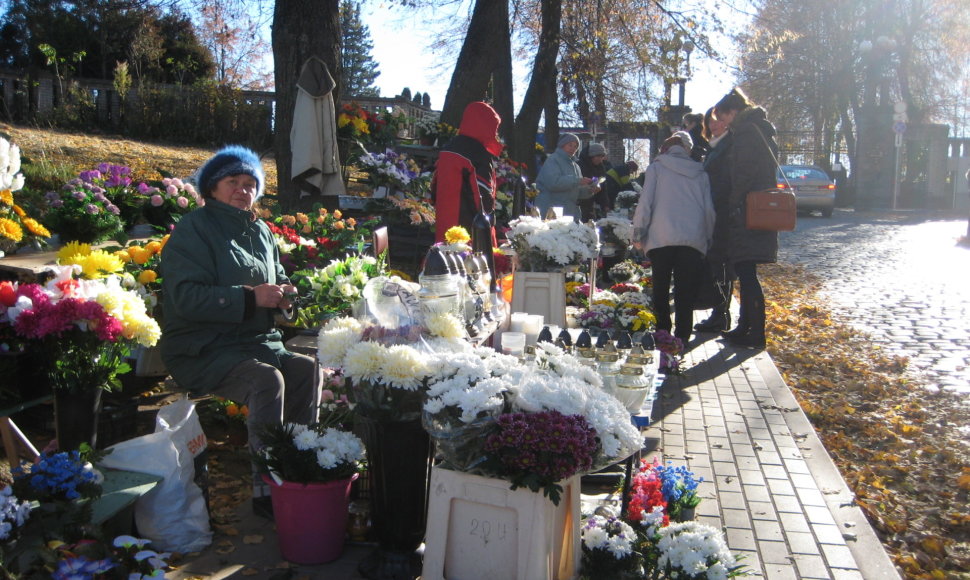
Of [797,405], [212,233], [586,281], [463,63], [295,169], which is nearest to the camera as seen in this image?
[212,233]

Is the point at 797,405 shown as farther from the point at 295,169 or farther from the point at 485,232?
the point at 295,169

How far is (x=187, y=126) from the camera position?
18.5 metres

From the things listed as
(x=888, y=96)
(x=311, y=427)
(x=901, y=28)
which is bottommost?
(x=311, y=427)

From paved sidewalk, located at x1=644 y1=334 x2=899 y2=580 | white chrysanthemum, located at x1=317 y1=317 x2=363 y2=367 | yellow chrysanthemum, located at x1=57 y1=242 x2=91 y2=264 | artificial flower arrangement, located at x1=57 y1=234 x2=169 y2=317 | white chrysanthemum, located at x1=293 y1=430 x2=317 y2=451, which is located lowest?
paved sidewalk, located at x1=644 y1=334 x2=899 y2=580

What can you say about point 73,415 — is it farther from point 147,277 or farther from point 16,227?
point 16,227

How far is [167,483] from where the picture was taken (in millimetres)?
3613

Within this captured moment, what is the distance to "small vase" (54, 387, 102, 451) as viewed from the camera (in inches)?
149

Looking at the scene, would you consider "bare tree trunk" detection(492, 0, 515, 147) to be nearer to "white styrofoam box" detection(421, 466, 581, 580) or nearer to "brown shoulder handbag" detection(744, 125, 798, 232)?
"brown shoulder handbag" detection(744, 125, 798, 232)

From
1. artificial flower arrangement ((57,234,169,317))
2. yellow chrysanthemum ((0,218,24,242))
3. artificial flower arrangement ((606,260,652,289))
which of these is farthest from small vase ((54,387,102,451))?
artificial flower arrangement ((606,260,652,289))

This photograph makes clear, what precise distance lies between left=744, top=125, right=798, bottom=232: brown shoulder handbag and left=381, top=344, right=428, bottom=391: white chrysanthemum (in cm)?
480

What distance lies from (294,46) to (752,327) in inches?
201

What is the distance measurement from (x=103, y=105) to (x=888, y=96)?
93.8ft

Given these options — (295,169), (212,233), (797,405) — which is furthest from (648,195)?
(212,233)

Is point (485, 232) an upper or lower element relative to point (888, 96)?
lower
